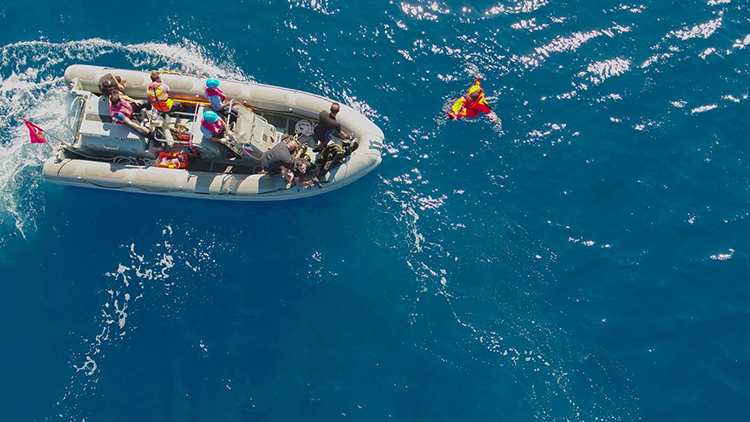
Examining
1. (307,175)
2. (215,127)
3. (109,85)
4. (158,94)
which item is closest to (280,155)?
(307,175)

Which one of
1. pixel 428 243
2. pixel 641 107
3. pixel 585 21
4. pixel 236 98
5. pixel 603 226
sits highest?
pixel 585 21

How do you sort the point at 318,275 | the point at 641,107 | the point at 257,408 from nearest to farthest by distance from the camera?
1. the point at 257,408
2. the point at 318,275
3. the point at 641,107

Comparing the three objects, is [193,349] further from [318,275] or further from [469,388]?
[469,388]

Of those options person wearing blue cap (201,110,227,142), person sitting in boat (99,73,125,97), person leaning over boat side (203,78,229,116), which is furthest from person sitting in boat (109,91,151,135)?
person leaning over boat side (203,78,229,116)

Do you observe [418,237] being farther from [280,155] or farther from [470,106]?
[280,155]

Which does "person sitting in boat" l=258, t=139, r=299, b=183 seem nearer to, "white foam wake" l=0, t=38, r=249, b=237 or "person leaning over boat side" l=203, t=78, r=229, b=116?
"person leaning over boat side" l=203, t=78, r=229, b=116

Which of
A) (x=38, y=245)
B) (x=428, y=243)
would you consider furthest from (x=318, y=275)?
(x=38, y=245)
